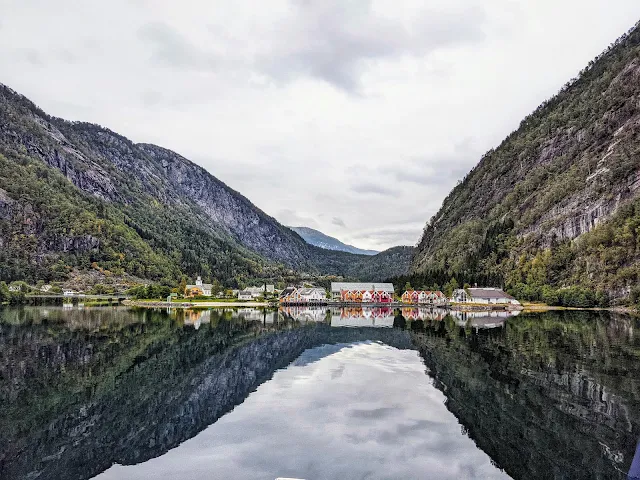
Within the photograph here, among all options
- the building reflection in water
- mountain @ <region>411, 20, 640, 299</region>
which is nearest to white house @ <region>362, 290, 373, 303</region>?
mountain @ <region>411, 20, 640, 299</region>

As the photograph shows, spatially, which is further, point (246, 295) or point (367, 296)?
point (246, 295)

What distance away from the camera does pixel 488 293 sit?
371ft

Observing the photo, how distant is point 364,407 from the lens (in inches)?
857

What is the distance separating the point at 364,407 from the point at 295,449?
594 centimetres

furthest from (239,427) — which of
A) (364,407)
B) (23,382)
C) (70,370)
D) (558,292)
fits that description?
(558,292)

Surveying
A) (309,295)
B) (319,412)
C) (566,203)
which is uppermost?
(566,203)

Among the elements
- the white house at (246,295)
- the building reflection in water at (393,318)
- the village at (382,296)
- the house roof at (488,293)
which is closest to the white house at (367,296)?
the village at (382,296)

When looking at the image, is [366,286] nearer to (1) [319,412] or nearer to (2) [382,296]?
(2) [382,296]

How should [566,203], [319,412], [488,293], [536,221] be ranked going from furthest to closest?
[536,221] < [566,203] < [488,293] < [319,412]

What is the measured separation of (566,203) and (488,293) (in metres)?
29.1

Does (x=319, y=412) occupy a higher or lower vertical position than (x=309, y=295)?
lower

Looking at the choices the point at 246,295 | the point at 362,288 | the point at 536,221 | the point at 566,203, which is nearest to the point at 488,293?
the point at 536,221

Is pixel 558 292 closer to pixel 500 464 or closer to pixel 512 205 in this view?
pixel 512 205

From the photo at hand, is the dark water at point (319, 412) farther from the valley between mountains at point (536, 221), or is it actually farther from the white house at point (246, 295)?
the white house at point (246, 295)
